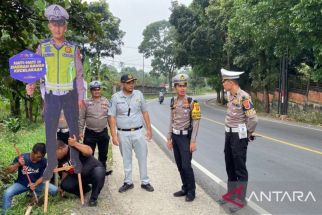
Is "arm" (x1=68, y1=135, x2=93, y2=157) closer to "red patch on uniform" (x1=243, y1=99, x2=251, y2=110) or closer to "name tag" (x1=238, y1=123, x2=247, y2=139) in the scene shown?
"name tag" (x1=238, y1=123, x2=247, y2=139)

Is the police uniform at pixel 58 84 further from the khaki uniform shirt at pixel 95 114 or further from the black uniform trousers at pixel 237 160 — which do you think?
the black uniform trousers at pixel 237 160

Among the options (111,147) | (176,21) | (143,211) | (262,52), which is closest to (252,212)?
(143,211)

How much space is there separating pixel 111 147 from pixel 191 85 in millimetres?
75269

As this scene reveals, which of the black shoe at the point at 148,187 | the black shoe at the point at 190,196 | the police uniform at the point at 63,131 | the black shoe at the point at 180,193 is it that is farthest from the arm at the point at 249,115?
the police uniform at the point at 63,131

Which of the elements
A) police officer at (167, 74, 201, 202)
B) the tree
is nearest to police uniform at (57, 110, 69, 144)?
police officer at (167, 74, 201, 202)

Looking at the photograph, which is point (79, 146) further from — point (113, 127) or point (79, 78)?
point (79, 78)

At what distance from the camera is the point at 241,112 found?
6.08 m

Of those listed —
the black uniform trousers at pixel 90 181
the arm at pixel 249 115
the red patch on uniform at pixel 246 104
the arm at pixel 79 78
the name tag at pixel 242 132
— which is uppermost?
the arm at pixel 79 78

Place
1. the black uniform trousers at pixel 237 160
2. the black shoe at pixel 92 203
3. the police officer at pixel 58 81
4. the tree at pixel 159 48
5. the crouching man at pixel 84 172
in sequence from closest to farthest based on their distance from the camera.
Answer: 1. the police officer at pixel 58 81
2. the black uniform trousers at pixel 237 160
3. the black shoe at pixel 92 203
4. the crouching man at pixel 84 172
5. the tree at pixel 159 48

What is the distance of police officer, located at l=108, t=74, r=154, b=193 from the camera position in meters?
6.95

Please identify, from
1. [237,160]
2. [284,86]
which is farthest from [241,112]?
[284,86]

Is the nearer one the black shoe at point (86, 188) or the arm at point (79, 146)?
the arm at point (79, 146)

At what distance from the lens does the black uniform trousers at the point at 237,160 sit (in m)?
6.06

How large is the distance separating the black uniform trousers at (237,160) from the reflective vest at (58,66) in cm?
243
